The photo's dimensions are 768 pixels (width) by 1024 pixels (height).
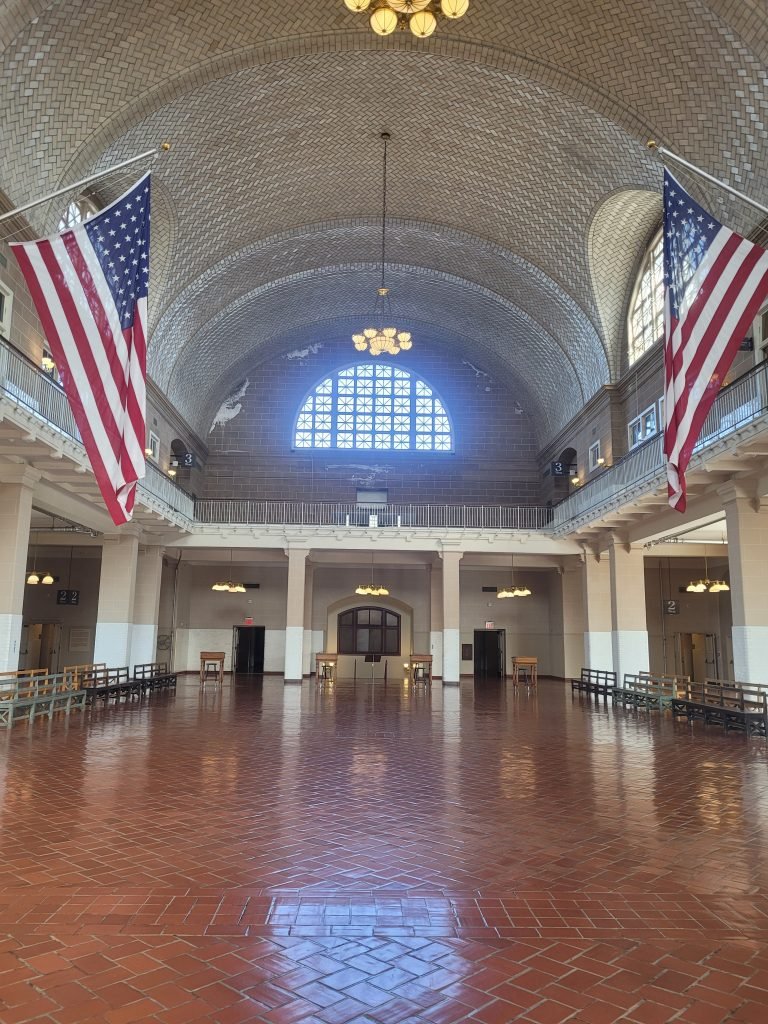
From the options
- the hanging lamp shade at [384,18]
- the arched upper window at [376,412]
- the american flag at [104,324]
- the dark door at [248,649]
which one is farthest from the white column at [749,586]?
the dark door at [248,649]

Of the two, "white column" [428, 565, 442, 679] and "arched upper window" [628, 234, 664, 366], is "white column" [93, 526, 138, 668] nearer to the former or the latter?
"white column" [428, 565, 442, 679]

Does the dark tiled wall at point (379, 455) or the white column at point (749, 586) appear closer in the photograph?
the white column at point (749, 586)

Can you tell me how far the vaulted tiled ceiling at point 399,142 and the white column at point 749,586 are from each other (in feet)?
17.0

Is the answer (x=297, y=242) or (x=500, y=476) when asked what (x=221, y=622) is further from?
(x=297, y=242)

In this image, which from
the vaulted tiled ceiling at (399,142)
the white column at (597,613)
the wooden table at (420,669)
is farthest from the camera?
the wooden table at (420,669)

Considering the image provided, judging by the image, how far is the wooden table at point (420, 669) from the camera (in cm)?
2114

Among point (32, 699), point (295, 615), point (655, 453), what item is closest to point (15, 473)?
point (32, 699)

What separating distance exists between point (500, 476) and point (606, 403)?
25.5 feet

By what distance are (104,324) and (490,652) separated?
2220 centimetres

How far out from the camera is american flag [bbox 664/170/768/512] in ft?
24.0

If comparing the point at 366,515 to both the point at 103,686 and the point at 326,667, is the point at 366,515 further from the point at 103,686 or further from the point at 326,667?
the point at 103,686

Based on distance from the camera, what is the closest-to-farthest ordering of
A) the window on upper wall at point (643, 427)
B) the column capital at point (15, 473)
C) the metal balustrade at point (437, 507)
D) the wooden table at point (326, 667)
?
the metal balustrade at point (437, 507) < the column capital at point (15, 473) < the window on upper wall at point (643, 427) < the wooden table at point (326, 667)

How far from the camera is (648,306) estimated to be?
17766 millimetres

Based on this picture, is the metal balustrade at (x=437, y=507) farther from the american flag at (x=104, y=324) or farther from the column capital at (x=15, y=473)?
the american flag at (x=104, y=324)
